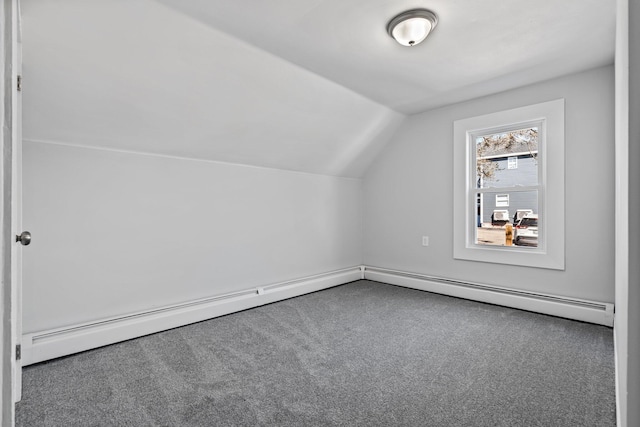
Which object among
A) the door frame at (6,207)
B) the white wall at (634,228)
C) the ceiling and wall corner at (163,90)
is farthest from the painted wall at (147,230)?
the white wall at (634,228)

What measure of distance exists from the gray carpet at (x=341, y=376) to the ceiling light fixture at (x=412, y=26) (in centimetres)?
216

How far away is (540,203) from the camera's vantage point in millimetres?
3219

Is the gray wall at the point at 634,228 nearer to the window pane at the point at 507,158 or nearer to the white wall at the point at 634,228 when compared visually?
the white wall at the point at 634,228

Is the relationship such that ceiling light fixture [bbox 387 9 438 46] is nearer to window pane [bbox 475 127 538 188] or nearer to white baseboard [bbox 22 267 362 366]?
window pane [bbox 475 127 538 188]

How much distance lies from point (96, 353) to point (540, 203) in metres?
4.04

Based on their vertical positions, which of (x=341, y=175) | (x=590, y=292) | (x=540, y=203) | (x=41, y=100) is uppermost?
(x=41, y=100)

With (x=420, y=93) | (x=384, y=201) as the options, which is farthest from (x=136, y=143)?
(x=384, y=201)

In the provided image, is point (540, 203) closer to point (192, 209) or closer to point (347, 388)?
point (347, 388)

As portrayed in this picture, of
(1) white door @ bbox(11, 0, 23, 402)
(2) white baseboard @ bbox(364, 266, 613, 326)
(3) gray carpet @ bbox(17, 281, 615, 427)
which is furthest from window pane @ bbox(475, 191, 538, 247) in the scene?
(1) white door @ bbox(11, 0, 23, 402)

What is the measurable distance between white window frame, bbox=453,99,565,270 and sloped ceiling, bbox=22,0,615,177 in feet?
1.04

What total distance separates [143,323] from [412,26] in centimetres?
295

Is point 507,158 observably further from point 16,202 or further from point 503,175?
point 16,202

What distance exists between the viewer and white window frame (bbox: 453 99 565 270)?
3021 millimetres

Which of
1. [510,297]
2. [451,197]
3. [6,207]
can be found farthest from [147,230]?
[510,297]
